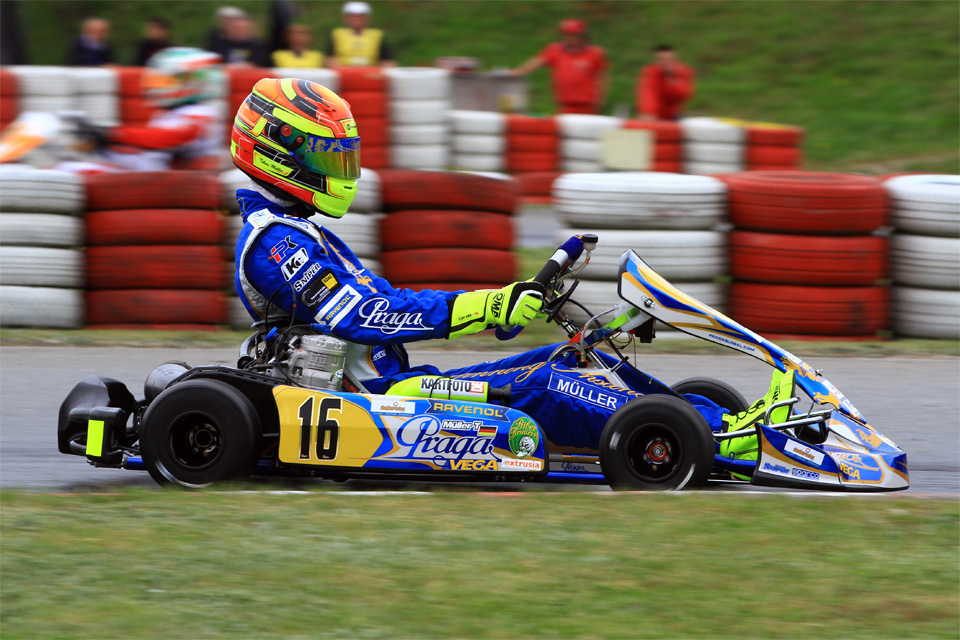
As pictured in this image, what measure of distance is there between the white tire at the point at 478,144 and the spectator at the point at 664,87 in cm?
158

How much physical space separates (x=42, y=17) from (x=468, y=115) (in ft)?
34.5

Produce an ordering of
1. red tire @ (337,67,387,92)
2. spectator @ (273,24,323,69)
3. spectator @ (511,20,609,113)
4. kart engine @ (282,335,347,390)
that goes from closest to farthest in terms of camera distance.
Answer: kart engine @ (282,335,347,390), red tire @ (337,67,387,92), spectator @ (273,24,323,69), spectator @ (511,20,609,113)

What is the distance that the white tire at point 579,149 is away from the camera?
12.9 meters

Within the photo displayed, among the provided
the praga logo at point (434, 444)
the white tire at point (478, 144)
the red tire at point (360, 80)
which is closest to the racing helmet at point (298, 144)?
the praga logo at point (434, 444)

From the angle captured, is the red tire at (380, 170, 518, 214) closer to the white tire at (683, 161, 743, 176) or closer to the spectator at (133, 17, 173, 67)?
the white tire at (683, 161, 743, 176)

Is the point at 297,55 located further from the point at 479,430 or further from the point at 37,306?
the point at 479,430

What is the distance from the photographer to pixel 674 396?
4648 mm

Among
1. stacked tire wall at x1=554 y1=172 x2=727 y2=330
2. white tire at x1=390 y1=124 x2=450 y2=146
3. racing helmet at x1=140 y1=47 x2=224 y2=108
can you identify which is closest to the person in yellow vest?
white tire at x1=390 y1=124 x2=450 y2=146

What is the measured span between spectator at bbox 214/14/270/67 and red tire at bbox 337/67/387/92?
3.41 ft

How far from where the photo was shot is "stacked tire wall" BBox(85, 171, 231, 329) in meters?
7.45

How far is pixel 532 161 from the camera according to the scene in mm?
12969

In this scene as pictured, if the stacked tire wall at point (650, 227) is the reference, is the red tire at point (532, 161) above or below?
above

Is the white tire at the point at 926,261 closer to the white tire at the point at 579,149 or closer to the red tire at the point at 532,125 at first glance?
the white tire at the point at 579,149

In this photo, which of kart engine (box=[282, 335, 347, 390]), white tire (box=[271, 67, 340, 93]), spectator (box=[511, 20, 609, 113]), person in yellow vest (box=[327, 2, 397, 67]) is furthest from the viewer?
spectator (box=[511, 20, 609, 113])
